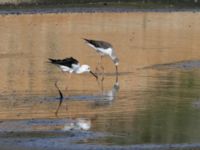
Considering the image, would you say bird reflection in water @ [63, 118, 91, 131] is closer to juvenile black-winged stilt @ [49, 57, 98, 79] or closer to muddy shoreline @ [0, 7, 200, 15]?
juvenile black-winged stilt @ [49, 57, 98, 79]

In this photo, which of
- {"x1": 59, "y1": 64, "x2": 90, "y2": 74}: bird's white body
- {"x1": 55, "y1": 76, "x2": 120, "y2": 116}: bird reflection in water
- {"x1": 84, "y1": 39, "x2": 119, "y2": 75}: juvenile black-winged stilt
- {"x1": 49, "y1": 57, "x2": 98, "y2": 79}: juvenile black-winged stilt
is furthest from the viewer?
{"x1": 84, "y1": 39, "x2": 119, "y2": 75}: juvenile black-winged stilt

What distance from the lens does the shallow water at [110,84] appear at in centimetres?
1527

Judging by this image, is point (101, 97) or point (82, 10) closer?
point (101, 97)

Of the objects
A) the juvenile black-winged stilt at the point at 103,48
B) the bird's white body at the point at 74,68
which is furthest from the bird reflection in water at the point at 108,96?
the juvenile black-winged stilt at the point at 103,48

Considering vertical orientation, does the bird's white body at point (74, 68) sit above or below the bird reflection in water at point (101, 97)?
above

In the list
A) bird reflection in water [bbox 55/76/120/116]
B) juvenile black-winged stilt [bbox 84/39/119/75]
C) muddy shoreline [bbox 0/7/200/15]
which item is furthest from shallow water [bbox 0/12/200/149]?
muddy shoreline [bbox 0/7/200/15]

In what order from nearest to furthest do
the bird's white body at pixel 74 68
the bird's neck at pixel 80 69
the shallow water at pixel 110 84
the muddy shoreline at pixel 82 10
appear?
the shallow water at pixel 110 84, the bird's white body at pixel 74 68, the bird's neck at pixel 80 69, the muddy shoreline at pixel 82 10

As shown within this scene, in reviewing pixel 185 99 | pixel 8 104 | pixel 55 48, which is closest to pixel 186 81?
pixel 185 99

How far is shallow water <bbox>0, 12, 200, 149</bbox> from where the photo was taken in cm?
1527

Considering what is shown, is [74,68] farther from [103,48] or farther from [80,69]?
[103,48]

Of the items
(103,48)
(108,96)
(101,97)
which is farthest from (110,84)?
(103,48)

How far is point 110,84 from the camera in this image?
68.9 feet

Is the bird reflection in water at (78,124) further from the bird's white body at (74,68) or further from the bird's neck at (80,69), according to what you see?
the bird's neck at (80,69)

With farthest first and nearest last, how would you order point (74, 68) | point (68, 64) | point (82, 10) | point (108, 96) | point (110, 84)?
1. point (82, 10)
2. point (110, 84)
3. point (74, 68)
4. point (68, 64)
5. point (108, 96)
